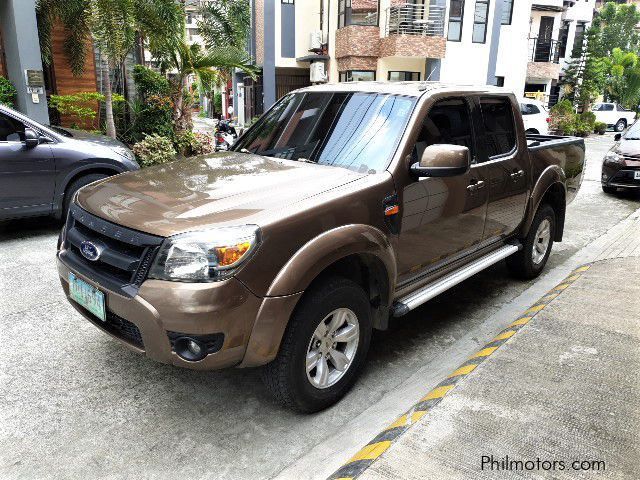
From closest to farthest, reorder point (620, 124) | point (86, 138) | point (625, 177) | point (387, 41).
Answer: point (86, 138), point (625, 177), point (387, 41), point (620, 124)

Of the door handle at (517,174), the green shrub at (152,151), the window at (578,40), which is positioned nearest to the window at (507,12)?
the window at (578,40)

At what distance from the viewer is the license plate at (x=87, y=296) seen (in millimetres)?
2721

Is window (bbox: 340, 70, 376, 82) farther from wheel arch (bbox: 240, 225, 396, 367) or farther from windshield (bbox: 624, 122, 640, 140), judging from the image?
wheel arch (bbox: 240, 225, 396, 367)

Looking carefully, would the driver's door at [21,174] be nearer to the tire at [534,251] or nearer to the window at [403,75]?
the tire at [534,251]

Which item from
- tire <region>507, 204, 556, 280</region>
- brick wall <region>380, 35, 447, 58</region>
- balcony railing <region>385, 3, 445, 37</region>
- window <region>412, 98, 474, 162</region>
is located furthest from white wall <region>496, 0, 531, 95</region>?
window <region>412, 98, 474, 162</region>

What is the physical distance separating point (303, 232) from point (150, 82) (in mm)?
11157

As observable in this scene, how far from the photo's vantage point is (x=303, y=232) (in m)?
2.66

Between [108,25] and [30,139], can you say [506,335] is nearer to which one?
[30,139]

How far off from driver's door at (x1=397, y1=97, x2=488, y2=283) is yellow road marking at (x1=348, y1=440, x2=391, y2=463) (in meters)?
1.19

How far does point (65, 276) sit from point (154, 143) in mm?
7493

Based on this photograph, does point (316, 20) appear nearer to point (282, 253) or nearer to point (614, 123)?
point (614, 123)

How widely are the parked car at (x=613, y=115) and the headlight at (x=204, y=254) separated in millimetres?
32549

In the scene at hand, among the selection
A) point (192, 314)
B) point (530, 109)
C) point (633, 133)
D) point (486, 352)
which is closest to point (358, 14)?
point (530, 109)

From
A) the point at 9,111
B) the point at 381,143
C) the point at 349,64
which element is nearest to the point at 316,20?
the point at 349,64
